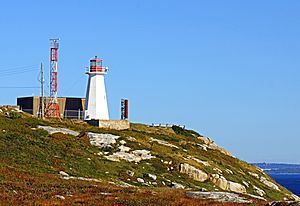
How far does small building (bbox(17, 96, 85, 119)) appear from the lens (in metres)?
102

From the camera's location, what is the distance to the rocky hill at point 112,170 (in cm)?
3878

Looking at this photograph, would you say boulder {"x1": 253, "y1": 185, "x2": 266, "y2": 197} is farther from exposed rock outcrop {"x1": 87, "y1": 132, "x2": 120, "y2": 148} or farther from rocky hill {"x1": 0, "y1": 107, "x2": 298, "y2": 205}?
exposed rock outcrop {"x1": 87, "y1": 132, "x2": 120, "y2": 148}

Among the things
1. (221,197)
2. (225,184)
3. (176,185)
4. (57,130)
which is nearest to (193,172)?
(225,184)

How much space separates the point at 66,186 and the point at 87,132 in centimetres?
3149

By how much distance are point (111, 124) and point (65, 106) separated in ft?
53.8

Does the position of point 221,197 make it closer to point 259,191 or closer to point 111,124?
point 259,191

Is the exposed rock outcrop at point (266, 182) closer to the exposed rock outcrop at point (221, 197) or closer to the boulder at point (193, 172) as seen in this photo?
the boulder at point (193, 172)

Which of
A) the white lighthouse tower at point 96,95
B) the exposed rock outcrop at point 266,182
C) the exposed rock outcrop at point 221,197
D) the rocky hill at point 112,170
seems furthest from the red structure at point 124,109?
the exposed rock outcrop at point 221,197

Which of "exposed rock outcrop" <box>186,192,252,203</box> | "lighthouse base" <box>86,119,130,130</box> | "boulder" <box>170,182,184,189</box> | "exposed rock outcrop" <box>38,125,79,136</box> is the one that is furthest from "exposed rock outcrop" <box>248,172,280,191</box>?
"exposed rock outcrop" <box>186,192,252,203</box>

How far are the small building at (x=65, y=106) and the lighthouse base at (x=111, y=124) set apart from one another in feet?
36.1

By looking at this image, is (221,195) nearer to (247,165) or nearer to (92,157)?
(92,157)

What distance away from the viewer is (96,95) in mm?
98562

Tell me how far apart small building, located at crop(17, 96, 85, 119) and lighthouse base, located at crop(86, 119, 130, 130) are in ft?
36.1

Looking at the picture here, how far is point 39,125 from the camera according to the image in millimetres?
75438
